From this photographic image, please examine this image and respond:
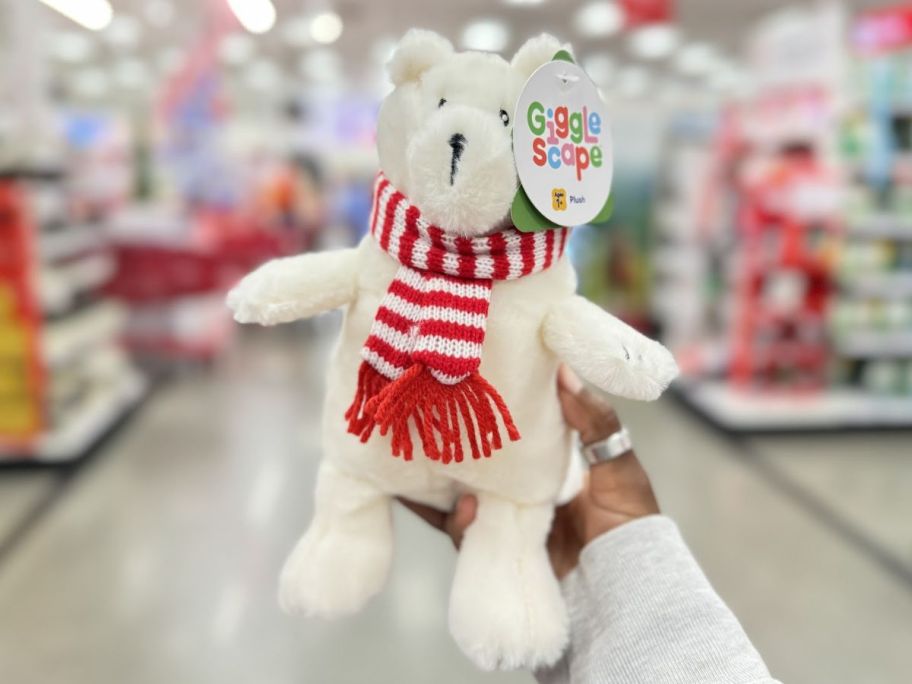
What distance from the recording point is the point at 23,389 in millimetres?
3988

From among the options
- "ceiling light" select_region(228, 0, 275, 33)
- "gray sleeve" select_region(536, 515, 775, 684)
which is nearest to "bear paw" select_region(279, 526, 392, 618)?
"gray sleeve" select_region(536, 515, 775, 684)

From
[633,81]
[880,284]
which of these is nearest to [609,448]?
[880,284]

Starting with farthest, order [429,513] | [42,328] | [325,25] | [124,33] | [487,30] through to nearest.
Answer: [124,33]
[487,30]
[325,25]
[42,328]
[429,513]

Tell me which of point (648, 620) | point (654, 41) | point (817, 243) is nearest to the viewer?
point (648, 620)

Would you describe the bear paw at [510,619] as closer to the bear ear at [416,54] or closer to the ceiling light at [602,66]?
the bear ear at [416,54]

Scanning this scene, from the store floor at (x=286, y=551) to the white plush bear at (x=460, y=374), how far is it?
2.46 feet

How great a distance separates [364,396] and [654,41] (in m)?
10.7

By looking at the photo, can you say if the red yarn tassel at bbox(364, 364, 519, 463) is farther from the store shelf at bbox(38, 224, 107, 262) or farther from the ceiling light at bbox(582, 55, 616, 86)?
the ceiling light at bbox(582, 55, 616, 86)

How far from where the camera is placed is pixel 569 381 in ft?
3.23

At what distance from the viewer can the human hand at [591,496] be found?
984 millimetres

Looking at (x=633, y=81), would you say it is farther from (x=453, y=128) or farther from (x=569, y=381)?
(x=453, y=128)

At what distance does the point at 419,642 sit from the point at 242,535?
1.08 meters

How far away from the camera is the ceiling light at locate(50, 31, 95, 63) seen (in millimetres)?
9378

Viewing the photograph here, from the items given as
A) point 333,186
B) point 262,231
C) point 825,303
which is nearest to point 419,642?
point 825,303
